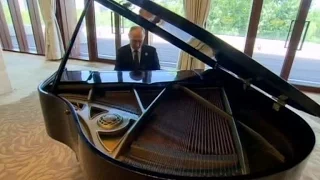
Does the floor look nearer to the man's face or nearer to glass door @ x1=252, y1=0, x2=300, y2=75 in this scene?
the man's face

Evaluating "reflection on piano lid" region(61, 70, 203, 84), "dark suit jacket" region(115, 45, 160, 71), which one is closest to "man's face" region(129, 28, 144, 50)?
"dark suit jacket" region(115, 45, 160, 71)

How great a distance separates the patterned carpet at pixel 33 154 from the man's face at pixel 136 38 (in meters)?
1.51

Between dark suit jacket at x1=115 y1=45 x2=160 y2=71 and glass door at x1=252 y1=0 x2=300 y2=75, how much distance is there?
2.37 m

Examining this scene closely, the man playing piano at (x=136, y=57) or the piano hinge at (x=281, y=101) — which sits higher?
the piano hinge at (x=281, y=101)

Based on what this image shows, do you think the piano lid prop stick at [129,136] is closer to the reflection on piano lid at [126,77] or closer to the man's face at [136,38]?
the reflection on piano lid at [126,77]

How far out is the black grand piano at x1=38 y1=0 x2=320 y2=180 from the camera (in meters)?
1.33

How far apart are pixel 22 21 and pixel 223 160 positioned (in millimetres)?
6471

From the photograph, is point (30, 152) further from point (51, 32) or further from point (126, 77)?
point (51, 32)

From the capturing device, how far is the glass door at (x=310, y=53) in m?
4.09

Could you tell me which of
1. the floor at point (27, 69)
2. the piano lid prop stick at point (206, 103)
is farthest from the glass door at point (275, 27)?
the floor at point (27, 69)

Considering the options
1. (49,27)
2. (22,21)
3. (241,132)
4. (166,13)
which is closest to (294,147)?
(241,132)

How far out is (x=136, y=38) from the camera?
119 inches

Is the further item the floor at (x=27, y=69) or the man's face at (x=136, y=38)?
the floor at (x=27, y=69)

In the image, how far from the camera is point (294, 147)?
5.08 feet
